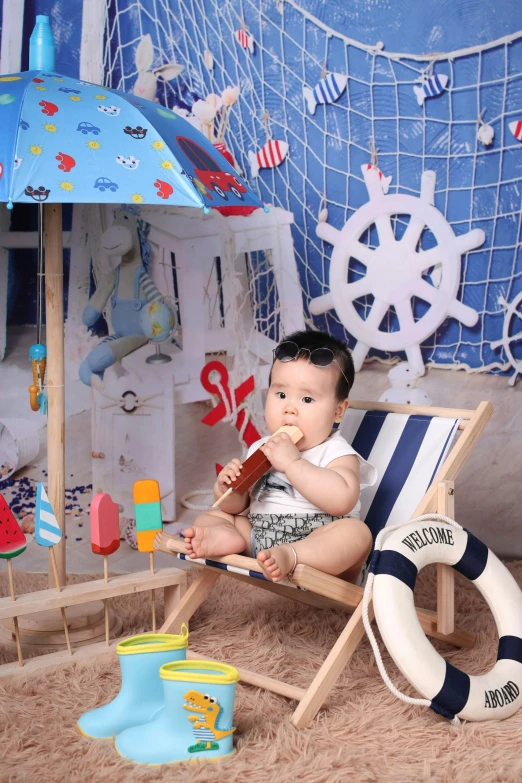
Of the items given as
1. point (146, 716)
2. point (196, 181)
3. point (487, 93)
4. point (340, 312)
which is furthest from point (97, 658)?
point (487, 93)

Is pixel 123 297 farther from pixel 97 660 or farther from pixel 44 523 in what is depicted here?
pixel 97 660

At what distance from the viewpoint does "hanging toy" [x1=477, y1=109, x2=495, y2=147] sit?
3.04 meters

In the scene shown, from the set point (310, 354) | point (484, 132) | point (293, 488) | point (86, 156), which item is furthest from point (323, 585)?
point (484, 132)

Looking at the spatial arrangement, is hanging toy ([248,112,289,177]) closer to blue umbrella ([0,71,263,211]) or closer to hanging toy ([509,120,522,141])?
hanging toy ([509,120,522,141])

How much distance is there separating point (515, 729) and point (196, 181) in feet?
4.92

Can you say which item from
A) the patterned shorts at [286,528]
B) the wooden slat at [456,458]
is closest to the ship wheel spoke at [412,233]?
the wooden slat at [456,458]

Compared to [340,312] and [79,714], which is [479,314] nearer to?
A: [340,312]

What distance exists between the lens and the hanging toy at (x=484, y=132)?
304cm

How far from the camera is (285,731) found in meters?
1.88

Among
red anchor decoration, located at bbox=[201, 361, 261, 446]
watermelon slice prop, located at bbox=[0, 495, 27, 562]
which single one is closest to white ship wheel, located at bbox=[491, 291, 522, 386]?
red anchor decoration, located at bbox=[201, 361, 261, 446]

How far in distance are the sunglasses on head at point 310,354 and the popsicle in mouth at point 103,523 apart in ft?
1.97

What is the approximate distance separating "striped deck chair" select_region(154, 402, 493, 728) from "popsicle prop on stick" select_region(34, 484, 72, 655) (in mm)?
263

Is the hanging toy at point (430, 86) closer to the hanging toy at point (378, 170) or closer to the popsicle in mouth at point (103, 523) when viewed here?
the hanging toy at point (378, 170)

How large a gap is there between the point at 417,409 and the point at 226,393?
1.02 metres
